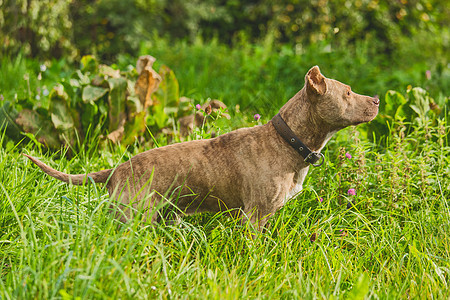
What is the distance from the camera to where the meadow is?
2.32 metres

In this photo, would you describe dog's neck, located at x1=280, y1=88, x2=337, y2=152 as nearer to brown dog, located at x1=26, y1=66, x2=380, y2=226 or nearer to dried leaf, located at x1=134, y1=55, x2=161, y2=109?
brown dog, located at x1=26, y1=66, x2=380, y2=226

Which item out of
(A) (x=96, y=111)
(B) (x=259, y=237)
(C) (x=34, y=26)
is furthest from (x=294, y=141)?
(C) (x=34, y=26)

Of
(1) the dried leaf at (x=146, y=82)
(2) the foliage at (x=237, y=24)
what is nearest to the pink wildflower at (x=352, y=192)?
(1) the dried leaf at (x=146, y=82)

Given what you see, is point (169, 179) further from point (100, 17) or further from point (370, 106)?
point (100, 17)

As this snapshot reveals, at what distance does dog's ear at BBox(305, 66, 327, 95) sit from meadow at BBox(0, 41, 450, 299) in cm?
77

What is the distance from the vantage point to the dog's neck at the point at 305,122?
2904 mm

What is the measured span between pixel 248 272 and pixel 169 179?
0.70 meters

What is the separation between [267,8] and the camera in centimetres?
1004

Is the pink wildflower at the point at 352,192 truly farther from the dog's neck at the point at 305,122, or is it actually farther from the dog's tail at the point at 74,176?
the dog's tail at the point at 74,176

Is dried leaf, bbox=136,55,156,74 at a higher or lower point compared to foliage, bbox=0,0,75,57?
higher

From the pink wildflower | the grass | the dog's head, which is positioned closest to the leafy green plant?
the grass

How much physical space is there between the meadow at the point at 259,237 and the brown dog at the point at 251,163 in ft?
0.47

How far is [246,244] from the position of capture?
281 cm

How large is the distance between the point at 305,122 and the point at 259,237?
72 centimetres
